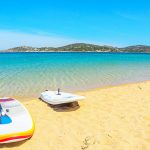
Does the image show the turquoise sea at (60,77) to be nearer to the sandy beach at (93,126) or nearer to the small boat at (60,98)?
the small boat at (60,98)

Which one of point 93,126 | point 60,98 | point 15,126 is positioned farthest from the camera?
point 60,98

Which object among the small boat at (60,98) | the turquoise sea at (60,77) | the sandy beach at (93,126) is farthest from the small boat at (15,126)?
the turquoise sea at (60,77)

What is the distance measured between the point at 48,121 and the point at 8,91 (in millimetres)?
7904

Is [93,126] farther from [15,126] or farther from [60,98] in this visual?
[15,126]

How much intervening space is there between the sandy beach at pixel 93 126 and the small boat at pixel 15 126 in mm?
340

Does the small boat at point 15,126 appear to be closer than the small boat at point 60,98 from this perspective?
Yes

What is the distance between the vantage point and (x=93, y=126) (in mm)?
8742

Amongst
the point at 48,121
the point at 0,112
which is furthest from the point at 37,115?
the point at 0,112

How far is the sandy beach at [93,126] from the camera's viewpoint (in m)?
7.29

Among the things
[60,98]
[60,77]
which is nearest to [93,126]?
[60,98]

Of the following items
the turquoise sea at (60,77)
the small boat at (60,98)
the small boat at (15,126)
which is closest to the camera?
the small boat at (15,126)

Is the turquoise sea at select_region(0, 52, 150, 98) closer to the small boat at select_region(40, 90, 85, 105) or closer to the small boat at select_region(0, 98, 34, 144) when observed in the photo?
the small boat at select_region(40, 90, 85, 105)

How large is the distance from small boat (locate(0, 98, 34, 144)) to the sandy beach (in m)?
0.34

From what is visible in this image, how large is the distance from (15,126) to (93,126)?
9.55 ft
